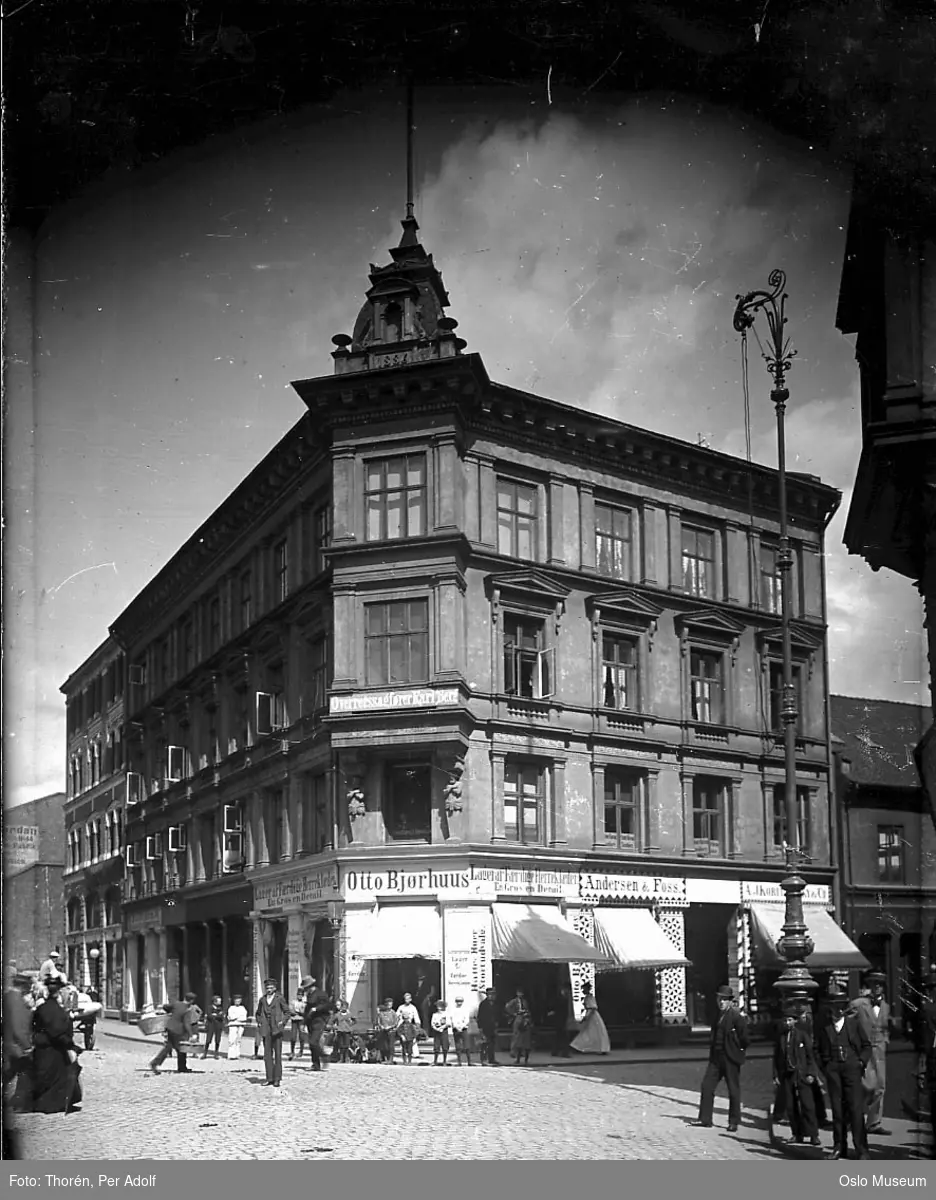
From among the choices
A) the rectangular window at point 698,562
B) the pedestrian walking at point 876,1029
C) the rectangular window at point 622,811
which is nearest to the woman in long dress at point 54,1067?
the rectangular window at point 622,811

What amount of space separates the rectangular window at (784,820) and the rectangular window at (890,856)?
488 millimetres

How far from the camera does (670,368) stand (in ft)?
30.2

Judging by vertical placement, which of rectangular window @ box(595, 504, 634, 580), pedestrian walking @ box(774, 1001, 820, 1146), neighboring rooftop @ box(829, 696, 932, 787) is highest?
rectangular window @ box(595, 504, 634, 580)

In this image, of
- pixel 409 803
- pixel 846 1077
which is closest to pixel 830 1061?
pixel 846 1077

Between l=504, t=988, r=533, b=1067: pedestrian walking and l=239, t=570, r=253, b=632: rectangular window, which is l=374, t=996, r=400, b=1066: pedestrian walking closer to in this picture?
l=504, t=988, r=533, b=1067: pedestrian walking

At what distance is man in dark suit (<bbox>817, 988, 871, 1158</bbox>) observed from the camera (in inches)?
311

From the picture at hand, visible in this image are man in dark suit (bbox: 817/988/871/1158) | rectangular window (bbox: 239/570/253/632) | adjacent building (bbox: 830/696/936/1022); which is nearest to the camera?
man in dark suit (bbox: 817/988/871/1158)

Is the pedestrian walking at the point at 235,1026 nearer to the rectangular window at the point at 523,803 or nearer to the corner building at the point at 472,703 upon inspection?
the corner building at the point at 472,703

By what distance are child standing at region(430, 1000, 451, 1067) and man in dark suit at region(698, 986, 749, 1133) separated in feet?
4.91

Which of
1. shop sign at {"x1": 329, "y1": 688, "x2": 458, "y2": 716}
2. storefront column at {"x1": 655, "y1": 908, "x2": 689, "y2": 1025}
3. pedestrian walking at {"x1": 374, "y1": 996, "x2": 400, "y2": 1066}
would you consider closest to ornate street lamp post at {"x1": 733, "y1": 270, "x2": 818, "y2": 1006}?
storefront column at {"x1": 655, "y1": 908, "x2": 689, "y2": 1025}
